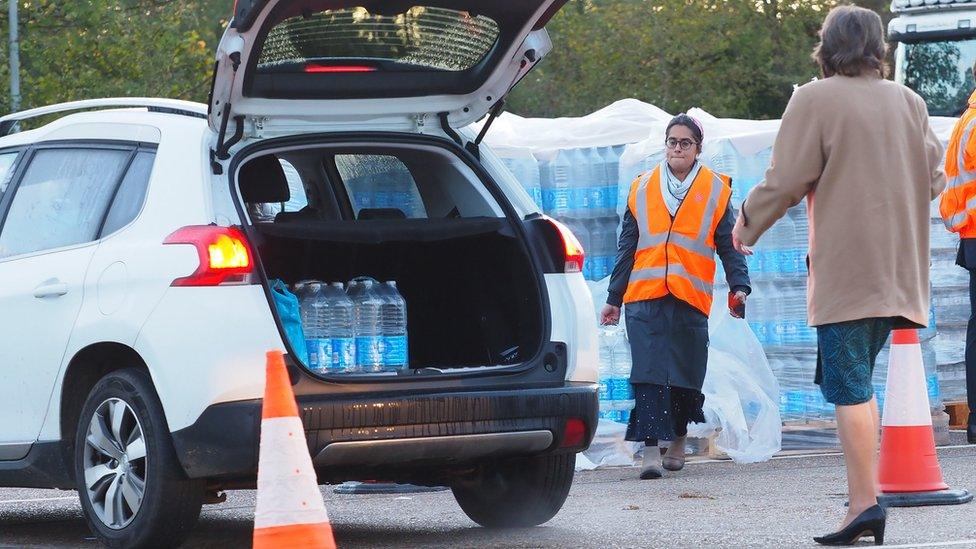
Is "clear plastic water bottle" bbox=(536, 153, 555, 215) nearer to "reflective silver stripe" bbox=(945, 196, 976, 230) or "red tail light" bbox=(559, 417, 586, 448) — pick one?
"reflective silver stripe" bbox=(945, 196, 976, 230)

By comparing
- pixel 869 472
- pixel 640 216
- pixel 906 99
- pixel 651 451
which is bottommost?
pixel 651 451

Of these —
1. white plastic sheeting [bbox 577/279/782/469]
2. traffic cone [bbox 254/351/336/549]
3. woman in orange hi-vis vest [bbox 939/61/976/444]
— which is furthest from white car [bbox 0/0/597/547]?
woman in orange hi-vis vest [bbox 939/61/976/444]

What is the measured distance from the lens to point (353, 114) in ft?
21.9

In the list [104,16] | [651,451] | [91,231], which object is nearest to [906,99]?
[91,231]

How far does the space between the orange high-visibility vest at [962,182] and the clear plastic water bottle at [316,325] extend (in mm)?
4697

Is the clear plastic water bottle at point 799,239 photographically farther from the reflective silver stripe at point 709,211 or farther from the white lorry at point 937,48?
the white lorry at point 937,48

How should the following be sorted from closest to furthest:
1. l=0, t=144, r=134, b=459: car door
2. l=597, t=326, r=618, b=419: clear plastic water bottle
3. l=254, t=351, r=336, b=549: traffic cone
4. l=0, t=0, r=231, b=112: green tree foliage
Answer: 1. l=254, t=351, r=336, b=549: traffic cone
2. l=0, t=144, r=134, b=459: car door
3. l=597, t=326, r=618, b=419: clear plastic water bottle
4. l=0, t=0, r=231, b=112: green tree foliage

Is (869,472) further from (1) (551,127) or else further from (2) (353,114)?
(1) (551,127)

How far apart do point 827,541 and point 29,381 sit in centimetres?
290

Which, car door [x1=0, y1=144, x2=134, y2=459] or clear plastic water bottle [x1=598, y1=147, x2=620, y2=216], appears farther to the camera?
clear plastic water bottle [x1=598, y1=147, x2=620, y2=216]

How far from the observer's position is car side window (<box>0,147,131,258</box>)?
6.54m

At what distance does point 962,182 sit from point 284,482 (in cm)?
608

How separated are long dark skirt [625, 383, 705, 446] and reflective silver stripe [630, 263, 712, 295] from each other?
0.53 metres

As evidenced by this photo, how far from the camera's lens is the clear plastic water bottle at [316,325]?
635 cm
